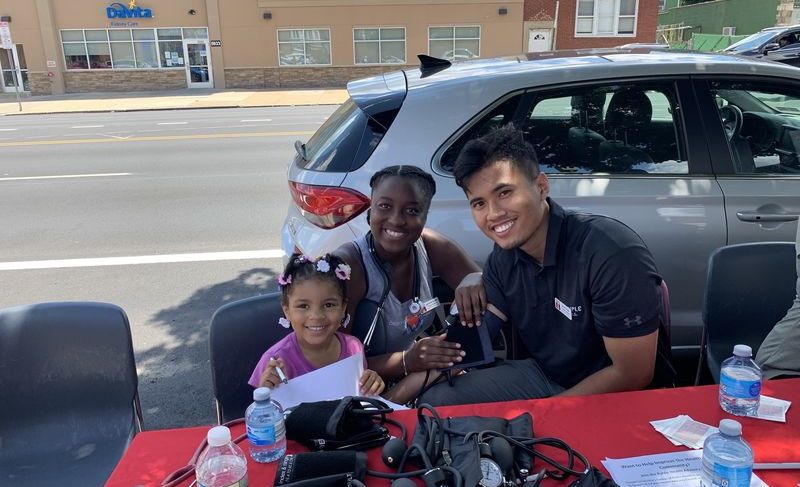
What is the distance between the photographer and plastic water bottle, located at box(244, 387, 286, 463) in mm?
1636

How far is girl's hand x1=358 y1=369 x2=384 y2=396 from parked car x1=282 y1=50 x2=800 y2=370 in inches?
40.2

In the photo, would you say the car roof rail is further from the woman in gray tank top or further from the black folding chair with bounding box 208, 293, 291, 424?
the black folding chair with bounding box 208, 293, 291, 424

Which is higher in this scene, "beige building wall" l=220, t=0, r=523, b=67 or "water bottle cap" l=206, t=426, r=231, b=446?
"beige building wall" l=220, t=0, r=523, b=67

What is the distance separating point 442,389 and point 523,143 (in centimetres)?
106

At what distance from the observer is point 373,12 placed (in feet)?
84.4

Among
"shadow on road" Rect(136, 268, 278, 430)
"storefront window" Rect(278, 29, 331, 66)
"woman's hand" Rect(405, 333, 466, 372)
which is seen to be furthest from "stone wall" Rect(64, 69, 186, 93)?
"woman's hand" Rect(405, 333, 466, 372)

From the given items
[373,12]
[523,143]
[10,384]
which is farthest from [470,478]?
[373,12]

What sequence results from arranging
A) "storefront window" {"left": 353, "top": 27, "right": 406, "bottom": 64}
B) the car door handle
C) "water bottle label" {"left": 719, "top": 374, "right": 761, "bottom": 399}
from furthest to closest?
1. "storefront window" {"left": 353, "top": 27, "right": 406, "bottom": 64}
2. the car door handle
3. "water bottle label" {"left": 719, "top": 374, "right": 761, "bottom": 399}

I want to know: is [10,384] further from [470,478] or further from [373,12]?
[373,12]

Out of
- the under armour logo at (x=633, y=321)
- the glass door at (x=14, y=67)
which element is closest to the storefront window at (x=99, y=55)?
the glass door at (x=14, y=67)

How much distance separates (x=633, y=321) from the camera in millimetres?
2115

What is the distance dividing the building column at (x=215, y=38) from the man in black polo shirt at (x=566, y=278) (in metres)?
26.1

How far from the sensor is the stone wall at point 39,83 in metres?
25.8

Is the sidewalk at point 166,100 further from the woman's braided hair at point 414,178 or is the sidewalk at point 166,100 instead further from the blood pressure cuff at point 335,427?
the blood pressure cuff at point 335,427
